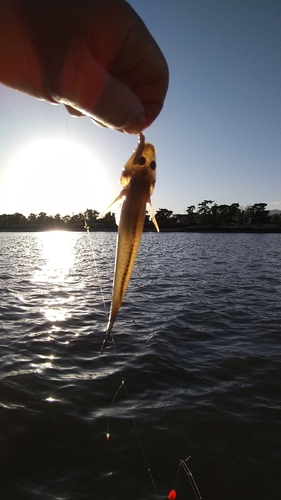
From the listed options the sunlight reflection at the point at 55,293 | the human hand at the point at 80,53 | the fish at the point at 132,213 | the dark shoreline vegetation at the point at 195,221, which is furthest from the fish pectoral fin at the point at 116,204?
the dark shoreline vegetation at the point at 195,221

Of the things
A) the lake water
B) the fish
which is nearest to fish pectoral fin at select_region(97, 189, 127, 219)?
the fish

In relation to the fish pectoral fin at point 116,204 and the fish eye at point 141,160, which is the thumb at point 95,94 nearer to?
the fish eye at point 141,160

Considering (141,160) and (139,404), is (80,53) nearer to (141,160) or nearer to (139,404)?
(141,160)

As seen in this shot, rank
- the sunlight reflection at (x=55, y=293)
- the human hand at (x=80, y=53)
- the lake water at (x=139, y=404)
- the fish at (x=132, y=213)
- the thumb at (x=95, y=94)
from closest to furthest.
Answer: the human hand at (x=80, y=53) → the thumb at (x=95, y=94) → the fish at (x=132, y=213) → the lake water at (x=139, y=404) → the sunlight reflection at (x=55, y=293)

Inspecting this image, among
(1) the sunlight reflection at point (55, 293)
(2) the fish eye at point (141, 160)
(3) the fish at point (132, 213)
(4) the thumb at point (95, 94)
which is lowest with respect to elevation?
(1) the sunlight reflection at point (55, 293)

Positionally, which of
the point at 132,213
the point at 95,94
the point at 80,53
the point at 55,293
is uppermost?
the point at 80,53

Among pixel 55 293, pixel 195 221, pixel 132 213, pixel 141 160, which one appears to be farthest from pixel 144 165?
pixel 195 221
